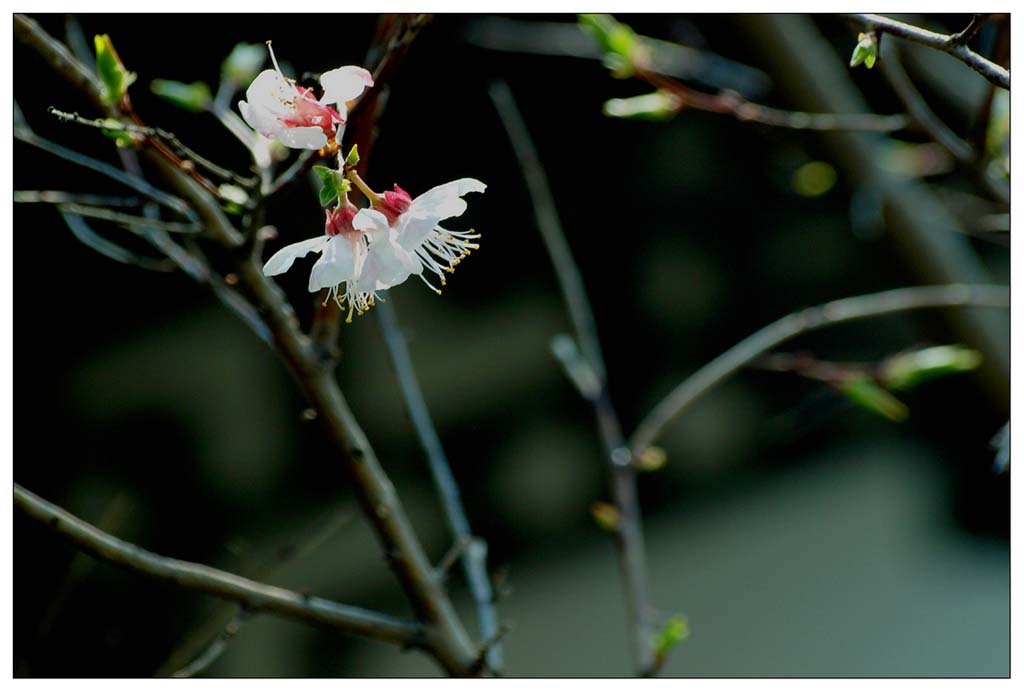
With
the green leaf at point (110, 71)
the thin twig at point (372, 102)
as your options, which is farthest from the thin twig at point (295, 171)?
the green leaf at point (110, 71)

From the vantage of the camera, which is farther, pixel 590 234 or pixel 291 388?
pixel 590 234

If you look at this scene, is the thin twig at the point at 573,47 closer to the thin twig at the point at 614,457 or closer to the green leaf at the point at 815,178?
the green leaf at the point at 815,178

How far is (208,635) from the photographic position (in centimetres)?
93

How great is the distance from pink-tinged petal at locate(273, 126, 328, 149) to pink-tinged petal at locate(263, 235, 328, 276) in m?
0.06

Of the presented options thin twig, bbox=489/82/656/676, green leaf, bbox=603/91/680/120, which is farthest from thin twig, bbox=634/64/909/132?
thin twig, bbox=489/82/656/676

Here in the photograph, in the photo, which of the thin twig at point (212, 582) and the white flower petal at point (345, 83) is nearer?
the white flower petal at point (345, 83)

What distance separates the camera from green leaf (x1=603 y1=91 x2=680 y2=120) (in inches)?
37.4

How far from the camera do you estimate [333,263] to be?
54cm

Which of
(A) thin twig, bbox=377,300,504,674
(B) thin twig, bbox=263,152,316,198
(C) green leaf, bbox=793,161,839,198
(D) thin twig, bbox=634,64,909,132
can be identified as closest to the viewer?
(B) thin twig, bbox=263,152,316,198

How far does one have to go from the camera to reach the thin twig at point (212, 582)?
0.66 meters

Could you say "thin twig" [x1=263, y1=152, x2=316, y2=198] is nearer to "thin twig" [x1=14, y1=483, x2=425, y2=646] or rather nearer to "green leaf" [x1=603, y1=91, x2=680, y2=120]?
"thin twig" [x1=14, y1=483, x2=425, y2=646]
